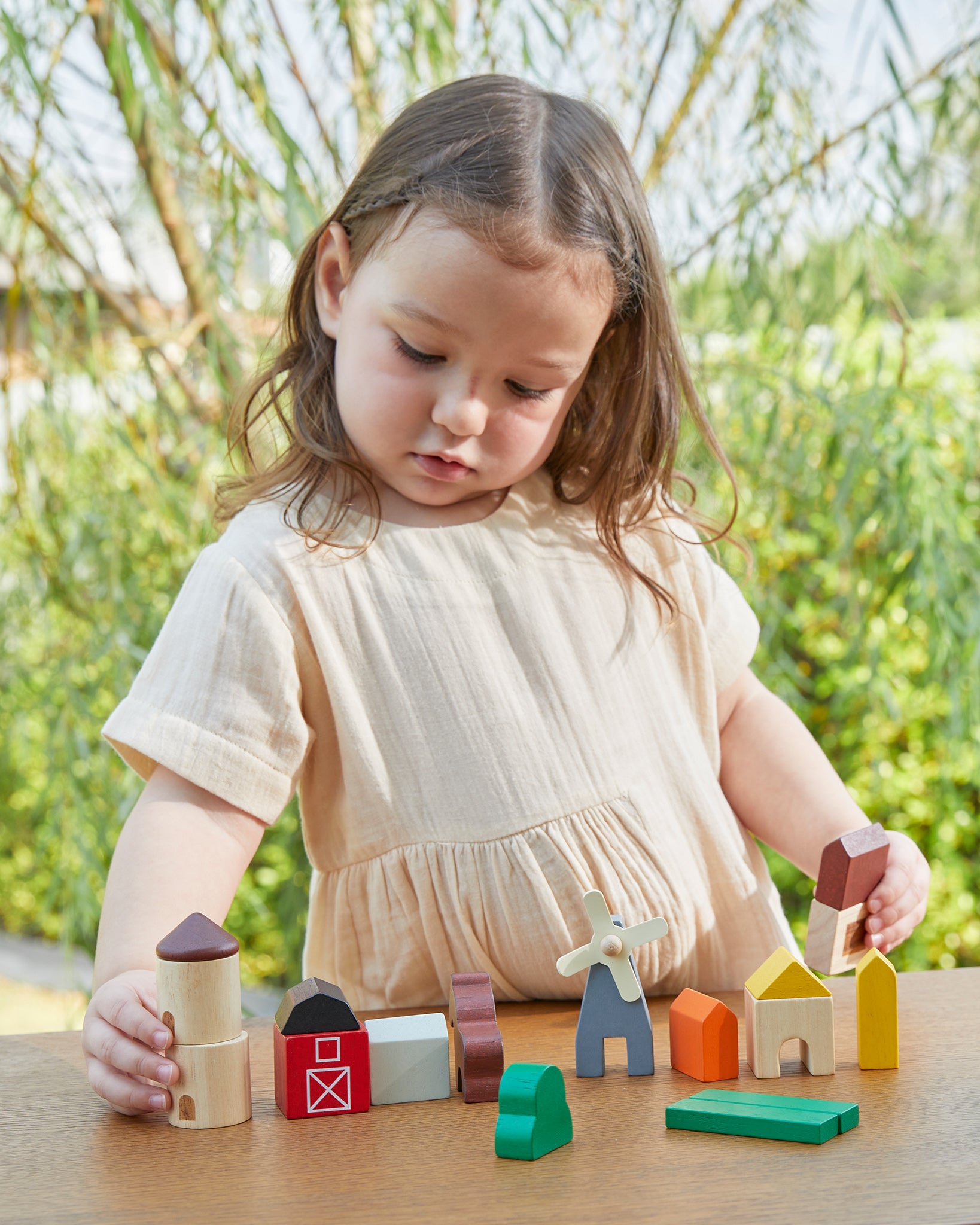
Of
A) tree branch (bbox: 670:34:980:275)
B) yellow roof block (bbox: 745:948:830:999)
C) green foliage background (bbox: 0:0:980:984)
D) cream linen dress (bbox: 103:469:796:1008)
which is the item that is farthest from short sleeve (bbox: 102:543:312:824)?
tree branch (bbox: 670:34:980:275)

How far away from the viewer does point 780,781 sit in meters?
1.08

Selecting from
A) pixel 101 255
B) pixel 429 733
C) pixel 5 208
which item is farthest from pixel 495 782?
pixel 5 208

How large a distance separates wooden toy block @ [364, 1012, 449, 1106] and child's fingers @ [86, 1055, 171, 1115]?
122 mm

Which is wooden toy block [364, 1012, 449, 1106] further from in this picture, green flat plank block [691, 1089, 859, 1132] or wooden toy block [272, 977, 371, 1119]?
green flat plank block [691, 1089, 859, 1132]

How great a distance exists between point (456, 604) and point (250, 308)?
47.7 inches

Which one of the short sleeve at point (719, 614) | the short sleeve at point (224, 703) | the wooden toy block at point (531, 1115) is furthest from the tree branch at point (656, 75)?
the wooden toy block at point (531, 1115)

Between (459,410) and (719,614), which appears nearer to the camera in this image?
(459,410)

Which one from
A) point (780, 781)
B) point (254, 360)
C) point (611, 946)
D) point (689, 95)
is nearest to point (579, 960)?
point (611, 946)

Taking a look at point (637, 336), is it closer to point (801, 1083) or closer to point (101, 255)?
point (801, 1083)

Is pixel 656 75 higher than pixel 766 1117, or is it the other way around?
pixel 656 75

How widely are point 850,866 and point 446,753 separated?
316mm

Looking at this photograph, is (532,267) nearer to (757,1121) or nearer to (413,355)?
(413,355)

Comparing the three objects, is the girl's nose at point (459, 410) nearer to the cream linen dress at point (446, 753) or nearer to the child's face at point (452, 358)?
the child's face at point (452, 358)

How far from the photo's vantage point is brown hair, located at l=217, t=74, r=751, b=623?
0.96 meters
